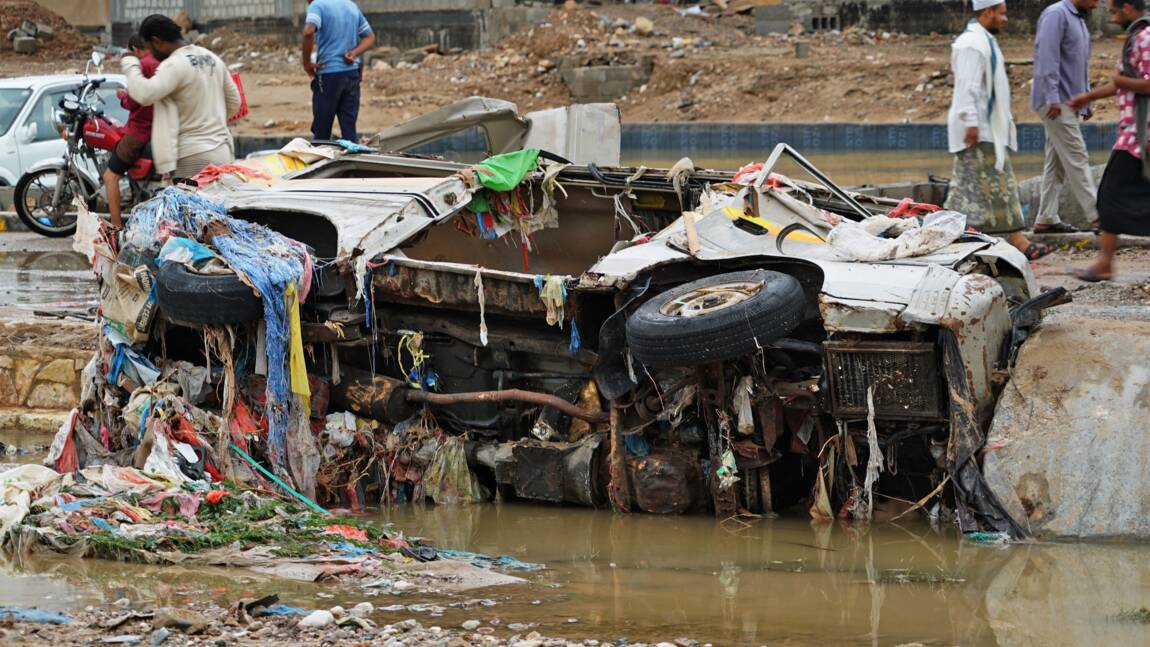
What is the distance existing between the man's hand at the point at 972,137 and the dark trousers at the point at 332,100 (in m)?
5.78

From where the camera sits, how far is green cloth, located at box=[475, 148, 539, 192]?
8539 mm

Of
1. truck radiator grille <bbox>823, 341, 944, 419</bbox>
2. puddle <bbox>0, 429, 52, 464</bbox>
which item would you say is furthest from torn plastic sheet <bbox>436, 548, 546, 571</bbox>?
puddle <bbox>0, 429, 52, 464</bbox>

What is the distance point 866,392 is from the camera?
22.1 ft

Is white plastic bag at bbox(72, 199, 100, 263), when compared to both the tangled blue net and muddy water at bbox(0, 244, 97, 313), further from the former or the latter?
muddy water at bbox(0, 244, 97, 313)

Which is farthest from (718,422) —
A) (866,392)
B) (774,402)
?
(866,392)

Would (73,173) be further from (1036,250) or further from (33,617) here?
(33,617)

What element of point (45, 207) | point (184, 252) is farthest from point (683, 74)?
point (184, 252)

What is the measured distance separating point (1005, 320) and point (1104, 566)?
1281 mm

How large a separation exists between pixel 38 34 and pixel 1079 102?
33.5 metres

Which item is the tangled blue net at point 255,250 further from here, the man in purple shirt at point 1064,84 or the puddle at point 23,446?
the man in purple shirt at point 1064,84

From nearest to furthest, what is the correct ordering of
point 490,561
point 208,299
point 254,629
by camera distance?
point 254,629 → point 490,561 → point 208,299

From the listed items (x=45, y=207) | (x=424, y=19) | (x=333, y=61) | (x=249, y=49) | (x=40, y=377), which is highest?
(x=333, y=61)

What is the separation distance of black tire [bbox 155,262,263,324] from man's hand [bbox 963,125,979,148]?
4544 mm

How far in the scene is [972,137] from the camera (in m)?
9.79
